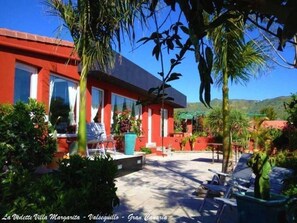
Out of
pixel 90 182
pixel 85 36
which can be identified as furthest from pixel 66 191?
pixel 85 36

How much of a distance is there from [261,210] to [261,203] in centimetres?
11

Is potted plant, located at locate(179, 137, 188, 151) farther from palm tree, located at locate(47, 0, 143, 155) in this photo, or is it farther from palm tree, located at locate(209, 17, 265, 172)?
palm tree, located at locate(47, 0, 143, 155)

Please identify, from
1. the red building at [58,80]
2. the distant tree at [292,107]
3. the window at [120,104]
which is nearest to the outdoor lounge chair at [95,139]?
the red building at [58,80]

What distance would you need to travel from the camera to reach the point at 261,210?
14.0 ft

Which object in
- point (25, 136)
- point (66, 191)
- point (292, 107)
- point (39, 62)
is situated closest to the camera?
point (292, 107)

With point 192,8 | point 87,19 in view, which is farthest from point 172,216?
point 192,8

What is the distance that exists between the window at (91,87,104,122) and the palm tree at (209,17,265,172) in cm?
548

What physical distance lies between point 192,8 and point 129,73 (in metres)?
12.0

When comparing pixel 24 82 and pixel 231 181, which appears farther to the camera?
pixel 24 82

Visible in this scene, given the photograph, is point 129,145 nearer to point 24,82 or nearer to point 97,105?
point 97,105

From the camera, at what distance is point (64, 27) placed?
7559 millimetres

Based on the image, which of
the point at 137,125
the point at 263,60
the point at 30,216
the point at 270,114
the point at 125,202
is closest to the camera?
the point at 30,216

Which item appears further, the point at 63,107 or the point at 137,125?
the point at 137,125

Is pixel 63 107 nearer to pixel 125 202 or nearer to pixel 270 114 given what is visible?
pixel 125 202
